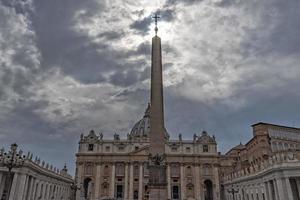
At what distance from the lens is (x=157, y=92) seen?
22.3 metres

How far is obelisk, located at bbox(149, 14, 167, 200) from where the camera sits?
19703mm

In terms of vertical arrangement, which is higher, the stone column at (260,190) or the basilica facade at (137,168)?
the basilica facade at (137,168)

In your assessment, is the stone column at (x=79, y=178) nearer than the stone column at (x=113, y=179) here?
Yes

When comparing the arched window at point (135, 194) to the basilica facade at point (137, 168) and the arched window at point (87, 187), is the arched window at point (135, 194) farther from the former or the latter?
the arched window at point (87, 187)

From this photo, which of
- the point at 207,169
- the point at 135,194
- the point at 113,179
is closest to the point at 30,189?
the point at 113,179

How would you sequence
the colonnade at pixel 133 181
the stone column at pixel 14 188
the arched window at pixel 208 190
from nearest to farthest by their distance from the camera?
the stone column at pixel 14 188, the colonnade at pixel 133 181, the arched window at pixel 208 190

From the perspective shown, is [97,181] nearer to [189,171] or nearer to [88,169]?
[88,169]

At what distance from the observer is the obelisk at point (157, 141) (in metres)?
19.7

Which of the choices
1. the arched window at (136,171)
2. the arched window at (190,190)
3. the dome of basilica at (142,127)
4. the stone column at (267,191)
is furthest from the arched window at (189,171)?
the stone column at (267,191)

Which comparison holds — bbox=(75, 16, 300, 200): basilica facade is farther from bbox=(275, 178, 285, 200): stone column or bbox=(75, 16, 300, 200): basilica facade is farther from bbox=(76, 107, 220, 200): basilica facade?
bbox=(275, 178, 285, 200): stone column

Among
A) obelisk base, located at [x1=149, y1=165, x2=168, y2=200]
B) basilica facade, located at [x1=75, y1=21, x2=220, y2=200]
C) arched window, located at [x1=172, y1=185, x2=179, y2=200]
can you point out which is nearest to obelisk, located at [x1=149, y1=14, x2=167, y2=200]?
obelisk base, located at [x1=149, y1=165, x2=168, y2=200]

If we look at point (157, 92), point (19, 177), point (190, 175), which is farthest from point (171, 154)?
point (157, 92)

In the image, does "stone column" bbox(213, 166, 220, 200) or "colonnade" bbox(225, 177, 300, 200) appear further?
"stone column" bbox(213, 166, 220, 200)

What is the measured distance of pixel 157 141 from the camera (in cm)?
2088
